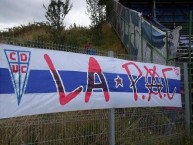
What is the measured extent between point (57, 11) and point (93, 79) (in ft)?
41.5

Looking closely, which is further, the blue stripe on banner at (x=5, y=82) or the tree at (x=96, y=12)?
the tree at (x=96, y=12)

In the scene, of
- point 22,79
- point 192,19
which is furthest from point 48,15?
point 22,79

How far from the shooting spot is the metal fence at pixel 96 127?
6164mm

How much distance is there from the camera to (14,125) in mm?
6008

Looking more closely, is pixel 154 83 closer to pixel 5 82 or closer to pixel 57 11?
pixel 5 82

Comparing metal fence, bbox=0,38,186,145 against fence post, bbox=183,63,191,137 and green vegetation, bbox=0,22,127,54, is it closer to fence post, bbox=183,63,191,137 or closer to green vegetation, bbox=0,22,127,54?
fence post, bbox=183,63,191,137

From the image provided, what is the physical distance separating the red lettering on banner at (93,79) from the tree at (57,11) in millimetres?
12227

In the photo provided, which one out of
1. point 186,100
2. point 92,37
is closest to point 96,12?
point 92,37

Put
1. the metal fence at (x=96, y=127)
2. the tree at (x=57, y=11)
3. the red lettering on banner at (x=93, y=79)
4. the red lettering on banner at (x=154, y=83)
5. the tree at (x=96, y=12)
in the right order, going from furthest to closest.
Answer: the tree at (x=96, y=12), the tree at (x=57, y=11), the red lettering on banner at (x=154, y=83), the red lettering on banner at (x=93, y=79), the metal fence at (x=96, y=127)

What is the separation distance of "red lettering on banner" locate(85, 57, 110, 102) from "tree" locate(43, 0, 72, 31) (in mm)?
12227

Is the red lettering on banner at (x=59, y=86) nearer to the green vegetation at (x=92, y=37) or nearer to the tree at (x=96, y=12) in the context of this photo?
the green vegetation at (x=92, y=37)

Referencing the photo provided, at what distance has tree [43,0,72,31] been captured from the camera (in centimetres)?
1933

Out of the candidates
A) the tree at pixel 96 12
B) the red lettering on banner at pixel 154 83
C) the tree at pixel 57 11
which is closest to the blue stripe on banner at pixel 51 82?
the red lettering on banner at pixel 154 83

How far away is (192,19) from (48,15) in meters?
8.82
